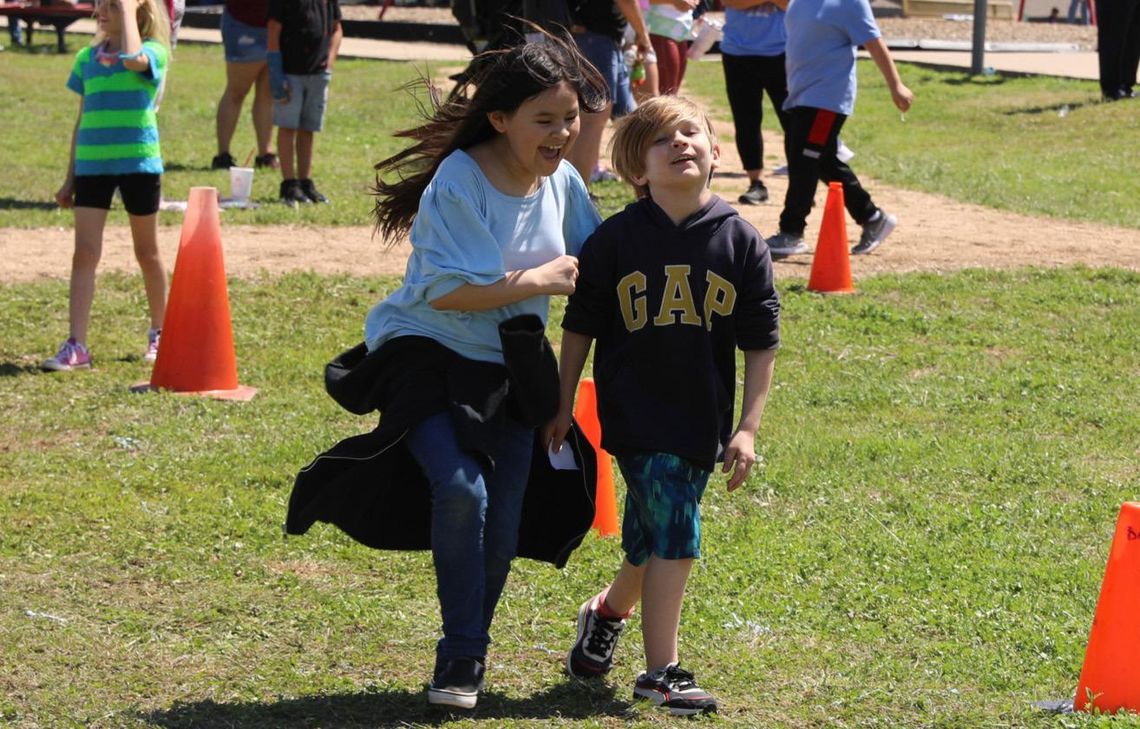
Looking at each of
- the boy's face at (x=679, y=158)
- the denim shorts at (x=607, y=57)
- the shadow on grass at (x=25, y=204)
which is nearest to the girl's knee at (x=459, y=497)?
the boy's face at (x=679, y=158)

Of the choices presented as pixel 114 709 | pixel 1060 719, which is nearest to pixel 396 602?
pixel 114 709

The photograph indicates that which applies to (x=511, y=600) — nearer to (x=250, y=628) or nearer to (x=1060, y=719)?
(x=250, y=628)

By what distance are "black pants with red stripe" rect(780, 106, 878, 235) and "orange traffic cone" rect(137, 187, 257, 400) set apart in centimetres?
376

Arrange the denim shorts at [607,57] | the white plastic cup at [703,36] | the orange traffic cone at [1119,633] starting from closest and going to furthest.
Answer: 1. the orange traffic cone at [1119,633]
2. the denim shorts at [607,57]
3. the white plastic cup at [703,36]

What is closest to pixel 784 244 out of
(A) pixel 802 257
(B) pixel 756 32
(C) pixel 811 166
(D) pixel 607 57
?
(A) pixel 802 257

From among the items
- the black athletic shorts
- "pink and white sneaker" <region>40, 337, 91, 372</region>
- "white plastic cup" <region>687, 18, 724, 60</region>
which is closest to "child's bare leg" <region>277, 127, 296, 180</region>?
"white plastic cup" <region>687, 18, 724, 60</region>

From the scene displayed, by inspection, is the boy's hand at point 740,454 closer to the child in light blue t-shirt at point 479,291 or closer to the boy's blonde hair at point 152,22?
the child in light blue t-shirt at point 479,291

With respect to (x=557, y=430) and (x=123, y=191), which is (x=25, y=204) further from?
(x=557, y=430)

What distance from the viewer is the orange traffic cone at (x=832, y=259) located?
8836 millimetres

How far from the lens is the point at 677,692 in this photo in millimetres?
4035

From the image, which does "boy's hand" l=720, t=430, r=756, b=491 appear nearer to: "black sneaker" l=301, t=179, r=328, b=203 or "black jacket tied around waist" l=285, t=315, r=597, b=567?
"black jacket tied around waist" l=285, t=315, r=597, b=567

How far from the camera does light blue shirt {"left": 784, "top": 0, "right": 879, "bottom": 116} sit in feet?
30.6

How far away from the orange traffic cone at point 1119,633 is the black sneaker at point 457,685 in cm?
148

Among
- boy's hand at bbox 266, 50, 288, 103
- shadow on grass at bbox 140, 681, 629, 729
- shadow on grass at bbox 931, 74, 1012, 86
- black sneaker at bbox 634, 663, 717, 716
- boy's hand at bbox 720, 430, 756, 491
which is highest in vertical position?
shadow on grass at bbox 931, 74, 1012, 86
